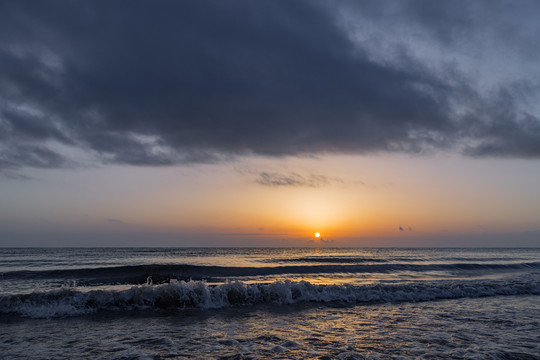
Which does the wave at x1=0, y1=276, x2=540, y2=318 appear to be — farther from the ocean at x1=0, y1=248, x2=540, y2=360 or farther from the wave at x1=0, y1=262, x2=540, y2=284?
the wave at x1=0, y1=262, x2=540, y2=284

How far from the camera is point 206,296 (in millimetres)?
13859

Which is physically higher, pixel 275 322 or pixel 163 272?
pixel 275 322

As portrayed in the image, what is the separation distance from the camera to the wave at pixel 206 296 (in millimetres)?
12352

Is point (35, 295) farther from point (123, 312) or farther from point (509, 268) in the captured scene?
point (509, 268)

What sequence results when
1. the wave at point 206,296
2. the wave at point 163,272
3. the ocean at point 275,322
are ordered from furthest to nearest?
1. the wave at point 163,272
2. the wave at point 206,296
3. the ocean at point 275,322

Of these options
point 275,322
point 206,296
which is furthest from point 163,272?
point 275,322

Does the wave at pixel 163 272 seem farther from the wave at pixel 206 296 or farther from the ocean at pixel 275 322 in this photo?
the wave at pixel 206 296

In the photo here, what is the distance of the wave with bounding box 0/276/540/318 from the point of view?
12.4m

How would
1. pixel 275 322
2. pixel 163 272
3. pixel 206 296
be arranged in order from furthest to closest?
pixel 163 272
pixel 206 296
pixel 275 322

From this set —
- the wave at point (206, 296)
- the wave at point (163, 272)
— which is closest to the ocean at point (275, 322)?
the wave at point (206, 296)

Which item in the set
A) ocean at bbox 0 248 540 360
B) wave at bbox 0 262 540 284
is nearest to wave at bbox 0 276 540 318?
ocean at bbox 0 248 540 360

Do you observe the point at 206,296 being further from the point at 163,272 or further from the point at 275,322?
the point at 163,272

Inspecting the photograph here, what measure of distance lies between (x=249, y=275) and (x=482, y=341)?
19991mm

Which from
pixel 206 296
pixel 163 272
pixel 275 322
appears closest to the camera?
pixel 275 322
